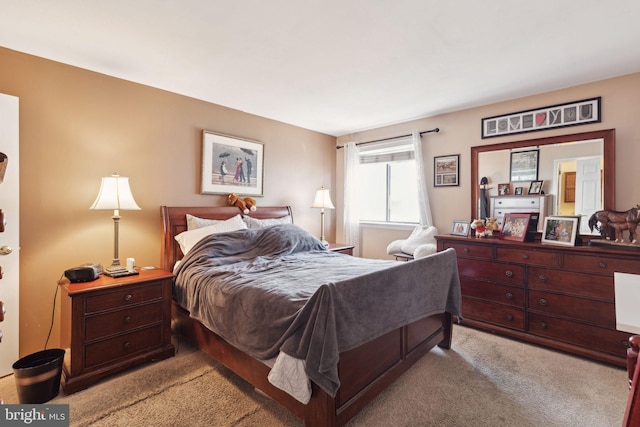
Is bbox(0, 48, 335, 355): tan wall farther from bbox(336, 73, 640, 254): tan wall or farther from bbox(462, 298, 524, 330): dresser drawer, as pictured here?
bbox(462, 298, 524, 330): dresser drawer

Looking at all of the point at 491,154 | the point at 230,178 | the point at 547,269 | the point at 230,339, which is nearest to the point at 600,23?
the point at 491,154

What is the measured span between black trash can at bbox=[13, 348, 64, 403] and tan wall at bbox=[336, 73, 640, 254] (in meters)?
3.67

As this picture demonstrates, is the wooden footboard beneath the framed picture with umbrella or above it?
beneath

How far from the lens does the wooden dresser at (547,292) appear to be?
7.84 ft

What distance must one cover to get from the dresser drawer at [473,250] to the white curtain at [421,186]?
70 centimetres

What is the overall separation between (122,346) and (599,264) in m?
3.75

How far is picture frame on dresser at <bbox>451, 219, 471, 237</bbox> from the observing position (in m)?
3.41

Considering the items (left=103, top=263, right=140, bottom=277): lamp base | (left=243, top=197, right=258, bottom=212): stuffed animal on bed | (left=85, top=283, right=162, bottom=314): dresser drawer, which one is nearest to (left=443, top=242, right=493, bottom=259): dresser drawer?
(left=243, top=197, right=258, bottom=212): stuffed animal on bed

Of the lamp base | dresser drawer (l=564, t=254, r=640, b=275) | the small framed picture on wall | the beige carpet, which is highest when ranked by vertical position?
the small framed picture on wall

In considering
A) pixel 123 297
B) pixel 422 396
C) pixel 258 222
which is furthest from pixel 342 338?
pixel 258 222

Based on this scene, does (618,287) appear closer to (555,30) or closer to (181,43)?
(555,30)

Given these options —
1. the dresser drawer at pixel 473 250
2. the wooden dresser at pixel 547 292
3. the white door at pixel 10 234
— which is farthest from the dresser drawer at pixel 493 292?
the white door at pixel 10 234

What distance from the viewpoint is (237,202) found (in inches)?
141

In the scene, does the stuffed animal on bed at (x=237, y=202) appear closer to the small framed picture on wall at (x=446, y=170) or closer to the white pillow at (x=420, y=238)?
the white pillow at (x=420, y=238)
